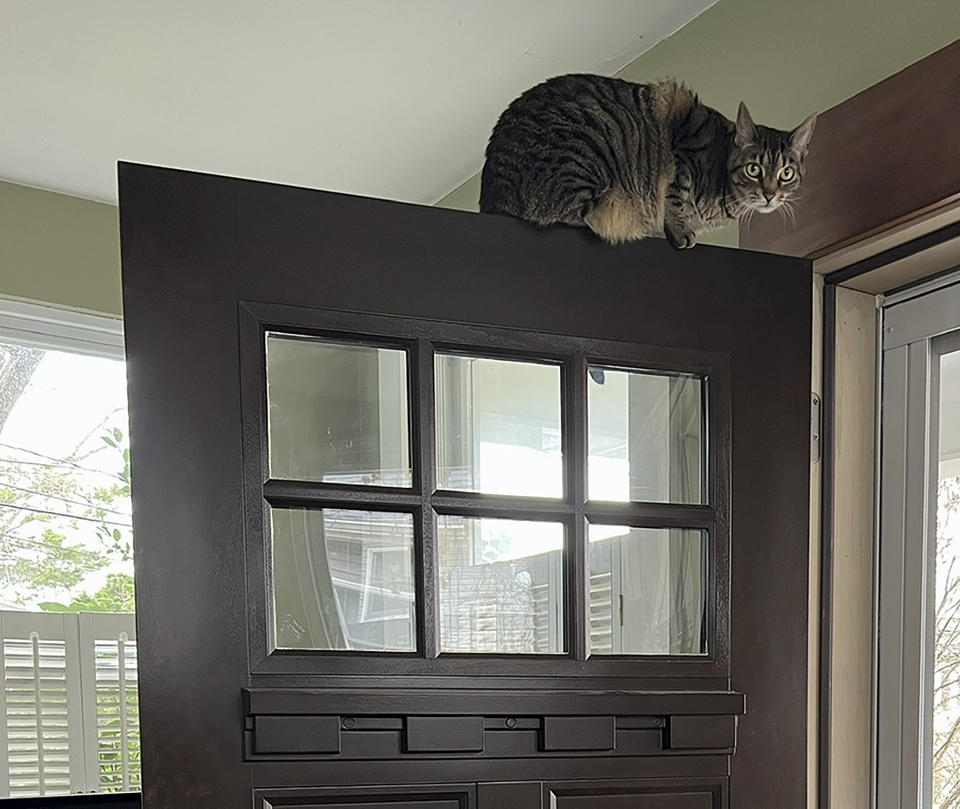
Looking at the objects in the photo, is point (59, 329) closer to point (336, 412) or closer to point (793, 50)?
point (336, 412)

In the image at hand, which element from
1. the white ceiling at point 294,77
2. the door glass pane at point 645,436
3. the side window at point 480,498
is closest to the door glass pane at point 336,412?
the side window at point 480,498

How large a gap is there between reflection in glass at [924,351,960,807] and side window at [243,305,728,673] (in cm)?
27

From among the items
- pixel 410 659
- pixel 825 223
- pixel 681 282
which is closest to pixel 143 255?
pixel 410 659

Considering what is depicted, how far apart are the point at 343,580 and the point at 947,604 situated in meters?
0.70

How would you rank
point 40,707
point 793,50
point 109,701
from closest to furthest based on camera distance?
point 793,50, point 40,707, point 109,701

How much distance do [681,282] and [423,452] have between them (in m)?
0.37

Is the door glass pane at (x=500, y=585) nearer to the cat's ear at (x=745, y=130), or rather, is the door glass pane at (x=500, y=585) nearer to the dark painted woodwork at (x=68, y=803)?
the cat's ear at (x=745, y=130)

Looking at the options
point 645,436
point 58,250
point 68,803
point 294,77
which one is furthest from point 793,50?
point 58,250

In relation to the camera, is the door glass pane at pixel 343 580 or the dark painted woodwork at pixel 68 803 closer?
the door glass pane at pixel 343 580

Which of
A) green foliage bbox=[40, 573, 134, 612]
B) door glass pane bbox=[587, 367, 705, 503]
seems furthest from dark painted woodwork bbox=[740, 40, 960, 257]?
green foliage bbox=[40, 573, 134, 612]

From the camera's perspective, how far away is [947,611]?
126 cm

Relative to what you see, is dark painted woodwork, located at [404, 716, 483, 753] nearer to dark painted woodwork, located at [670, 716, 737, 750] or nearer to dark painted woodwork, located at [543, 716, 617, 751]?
dark painted woodwork, located at [543, 716, 617, 751]

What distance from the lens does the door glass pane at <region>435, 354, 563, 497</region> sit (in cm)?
114

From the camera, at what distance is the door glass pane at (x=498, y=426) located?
114 centimetres
